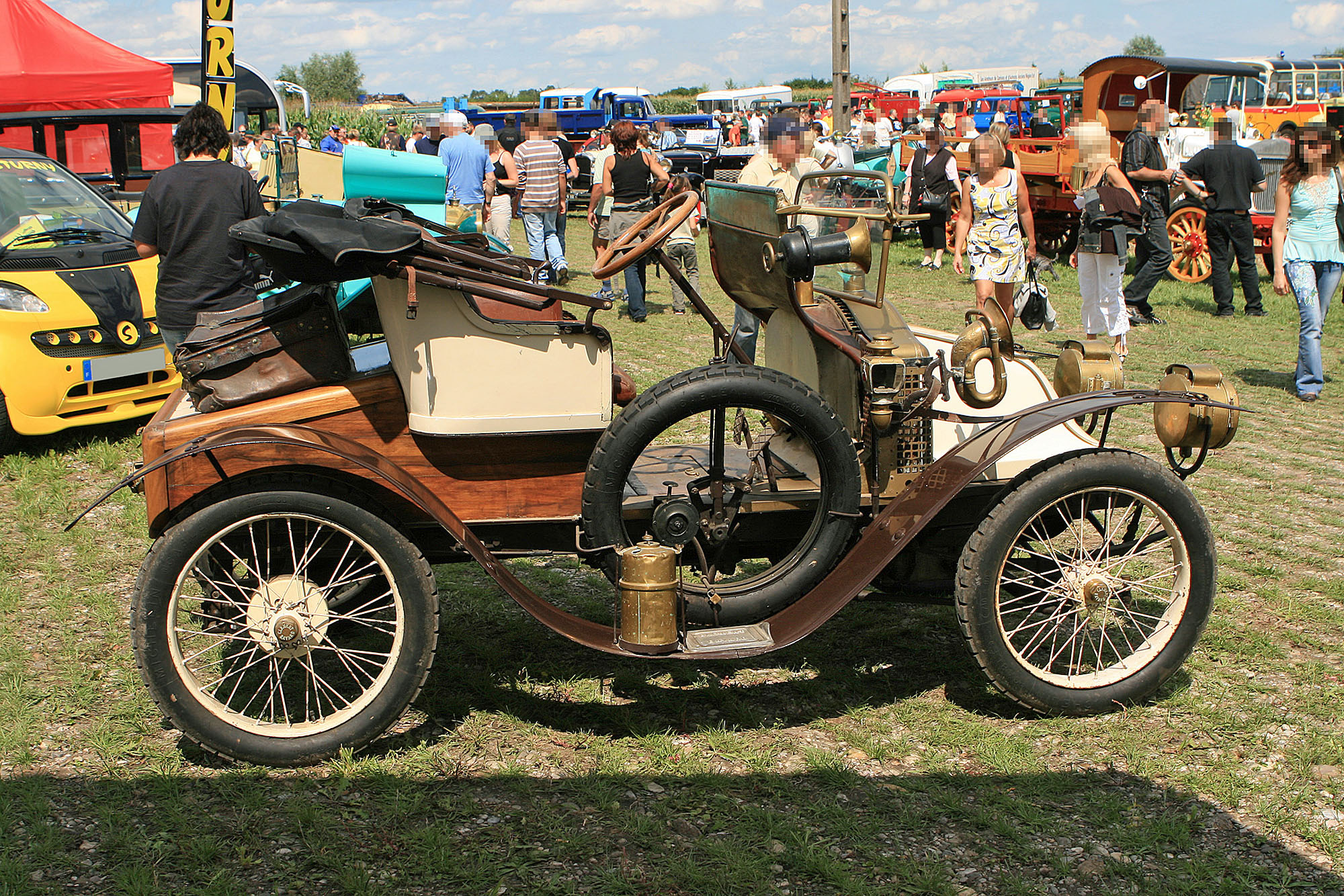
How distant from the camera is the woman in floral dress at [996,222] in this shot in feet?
26.3

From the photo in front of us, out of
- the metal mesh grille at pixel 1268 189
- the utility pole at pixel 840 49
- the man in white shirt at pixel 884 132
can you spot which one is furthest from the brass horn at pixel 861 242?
the man in white shirt at pixel 884 132

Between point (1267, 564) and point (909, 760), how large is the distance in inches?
102

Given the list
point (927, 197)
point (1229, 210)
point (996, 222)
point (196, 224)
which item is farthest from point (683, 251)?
point (1229, 210)

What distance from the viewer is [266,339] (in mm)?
3332

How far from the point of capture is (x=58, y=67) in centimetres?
1167

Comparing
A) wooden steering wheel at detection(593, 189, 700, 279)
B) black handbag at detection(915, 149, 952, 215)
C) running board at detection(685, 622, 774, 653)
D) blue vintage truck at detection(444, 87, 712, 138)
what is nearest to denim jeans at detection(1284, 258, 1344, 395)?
black handbag at detection(915, 149, 952, 215)

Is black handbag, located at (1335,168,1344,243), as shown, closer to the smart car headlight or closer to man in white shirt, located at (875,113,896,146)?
the smart car headlight

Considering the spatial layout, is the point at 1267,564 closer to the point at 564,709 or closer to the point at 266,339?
the point at 564,709

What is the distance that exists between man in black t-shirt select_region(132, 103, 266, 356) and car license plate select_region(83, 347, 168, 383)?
4.69 feet

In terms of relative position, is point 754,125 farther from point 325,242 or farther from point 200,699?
point 200,699

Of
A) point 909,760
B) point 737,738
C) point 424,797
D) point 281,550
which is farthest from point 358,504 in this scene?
point 909,760

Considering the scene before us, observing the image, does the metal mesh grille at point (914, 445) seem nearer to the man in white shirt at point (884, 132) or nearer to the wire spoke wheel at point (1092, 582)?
the wire spoke wheel at point (1092, 582)

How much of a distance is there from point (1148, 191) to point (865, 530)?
896 centimetres

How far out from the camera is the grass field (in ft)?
9.11
